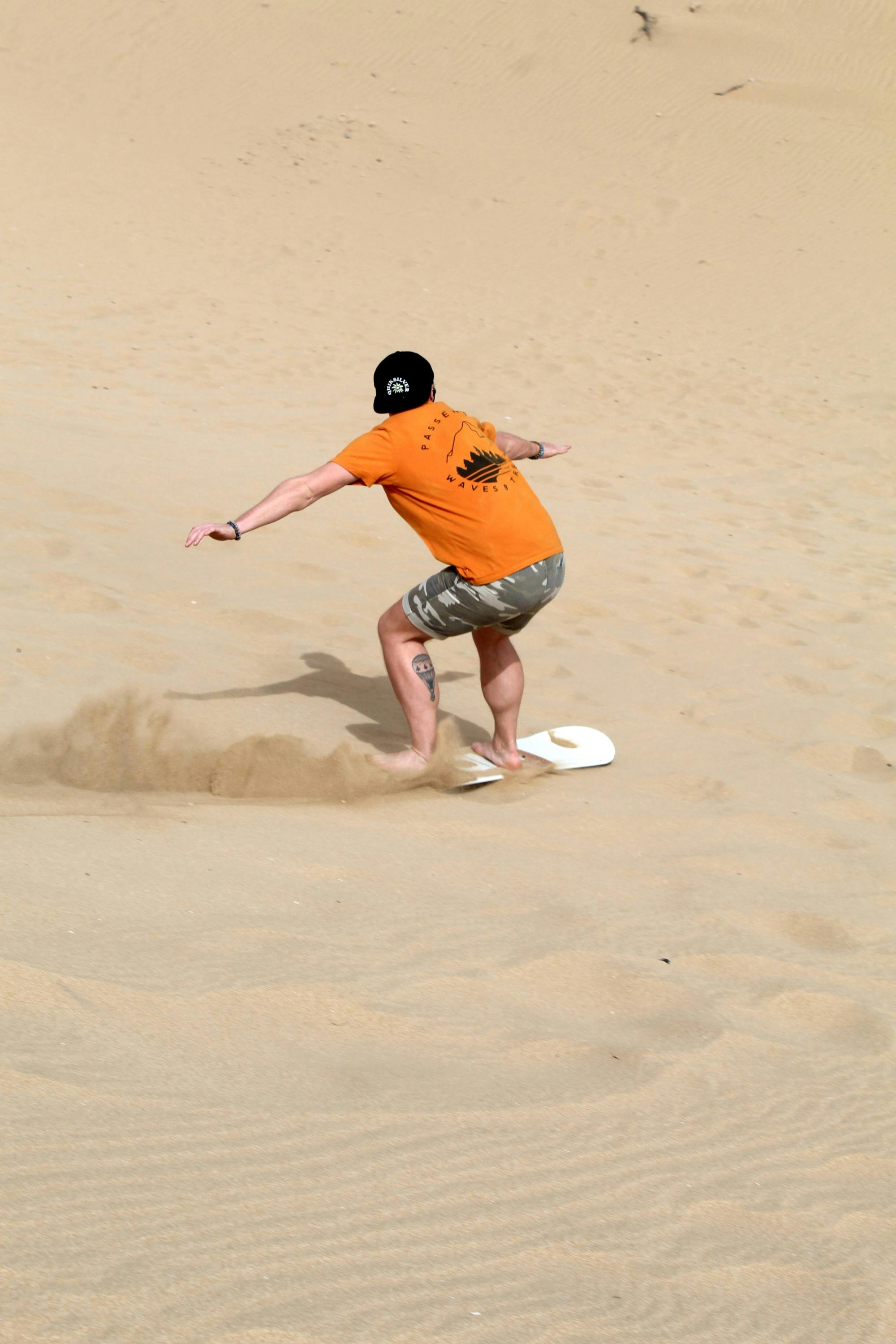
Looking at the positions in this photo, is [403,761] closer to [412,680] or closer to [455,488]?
[412,680]

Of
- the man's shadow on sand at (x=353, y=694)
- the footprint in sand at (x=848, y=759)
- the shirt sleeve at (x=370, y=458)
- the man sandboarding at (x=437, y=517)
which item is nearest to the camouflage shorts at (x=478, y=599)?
the man sandboarding at (x=437, y=517)

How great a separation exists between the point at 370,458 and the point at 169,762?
118 centimetres

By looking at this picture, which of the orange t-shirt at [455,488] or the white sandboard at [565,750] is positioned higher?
the orange t-shirt at [455,488]

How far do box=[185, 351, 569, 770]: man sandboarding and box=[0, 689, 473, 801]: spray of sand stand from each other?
0.16 meters

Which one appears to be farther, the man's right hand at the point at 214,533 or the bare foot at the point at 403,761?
the bare foot at the point at 403,761

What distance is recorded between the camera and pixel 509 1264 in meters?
1.82

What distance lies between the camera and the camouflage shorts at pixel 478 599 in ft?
13.4

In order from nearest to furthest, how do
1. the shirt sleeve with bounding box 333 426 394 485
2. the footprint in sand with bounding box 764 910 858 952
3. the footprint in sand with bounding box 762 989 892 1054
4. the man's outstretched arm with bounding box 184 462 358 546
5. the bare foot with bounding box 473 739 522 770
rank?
the footprint in sand with bounding box 762 989 892 1054
the footprint in sand with bounding box 764 910 858 952
the man's outstretched arm with bounding box 184 462 358 546
the shirt sleeve with bounding box 333 426 394 485
the bare foot with bounding box 473 739 522 770

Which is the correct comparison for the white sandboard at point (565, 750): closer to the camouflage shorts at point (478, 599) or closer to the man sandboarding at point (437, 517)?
the man sandboarding at point (437, 517)

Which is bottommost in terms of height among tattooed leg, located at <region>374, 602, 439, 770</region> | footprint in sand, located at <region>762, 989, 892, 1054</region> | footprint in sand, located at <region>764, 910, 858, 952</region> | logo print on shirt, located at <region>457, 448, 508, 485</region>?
footprint in sand, located at <region>764, 910, 858, 952</region>

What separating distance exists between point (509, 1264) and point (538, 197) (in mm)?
20255

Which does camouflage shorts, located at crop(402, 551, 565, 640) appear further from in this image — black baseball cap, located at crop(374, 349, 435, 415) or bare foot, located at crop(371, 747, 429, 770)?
black baseball cap, located at crop(374, 349, 435, 415)

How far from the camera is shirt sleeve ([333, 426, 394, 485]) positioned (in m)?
3.92

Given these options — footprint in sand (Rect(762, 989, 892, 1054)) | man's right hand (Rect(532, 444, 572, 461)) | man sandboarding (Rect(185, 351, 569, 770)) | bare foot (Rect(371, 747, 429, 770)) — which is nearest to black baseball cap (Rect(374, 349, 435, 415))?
man sandboarding (Rect(185, 351, 569, 770))
